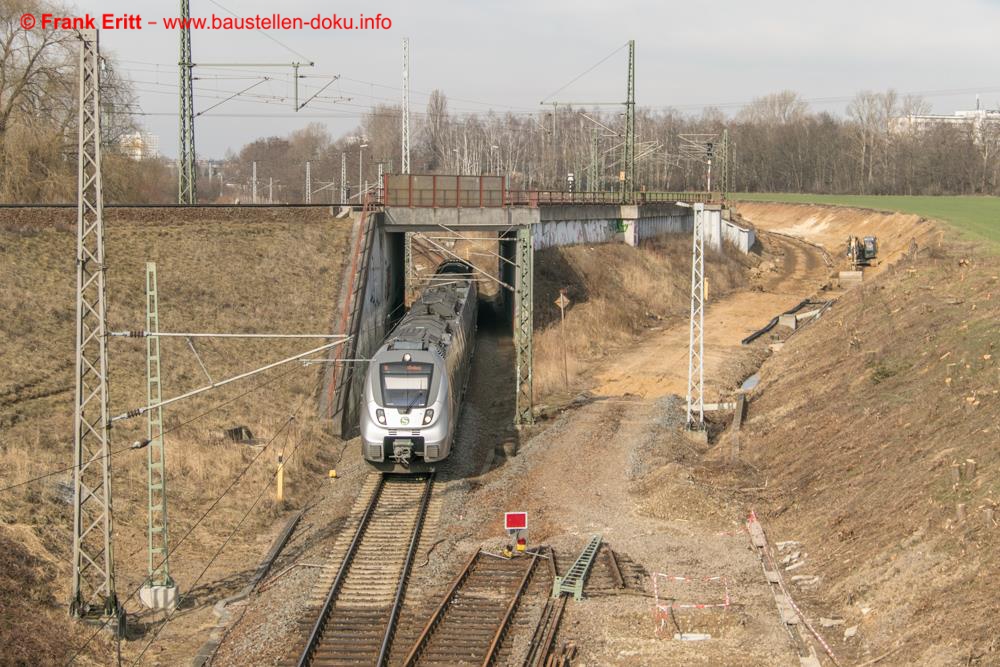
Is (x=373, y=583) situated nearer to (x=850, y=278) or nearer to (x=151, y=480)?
(x=151, y=480)

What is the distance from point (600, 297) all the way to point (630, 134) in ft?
42.5

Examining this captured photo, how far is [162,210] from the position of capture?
35844mm

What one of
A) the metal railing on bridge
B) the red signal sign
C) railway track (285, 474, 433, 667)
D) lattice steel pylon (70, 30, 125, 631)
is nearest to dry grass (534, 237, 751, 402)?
the metal railing on bridge

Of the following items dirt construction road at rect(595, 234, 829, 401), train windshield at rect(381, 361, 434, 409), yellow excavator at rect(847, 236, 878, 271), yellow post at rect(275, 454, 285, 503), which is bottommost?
yellow post at rect(275, 454, 285, 503)

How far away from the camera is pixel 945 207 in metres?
86.3

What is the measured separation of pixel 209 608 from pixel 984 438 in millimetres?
14084

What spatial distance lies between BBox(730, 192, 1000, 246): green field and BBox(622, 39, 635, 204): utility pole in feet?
59.8

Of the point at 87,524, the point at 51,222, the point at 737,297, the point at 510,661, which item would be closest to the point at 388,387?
the point at 87,524

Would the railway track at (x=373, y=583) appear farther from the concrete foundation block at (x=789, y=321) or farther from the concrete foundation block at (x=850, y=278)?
the concrete foundation block at (x=850, y=278)

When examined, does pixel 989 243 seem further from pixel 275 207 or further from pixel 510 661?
pixel 510 661

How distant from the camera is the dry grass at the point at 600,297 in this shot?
127 feet

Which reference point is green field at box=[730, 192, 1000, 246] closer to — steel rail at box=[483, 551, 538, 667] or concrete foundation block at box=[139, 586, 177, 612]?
steel rail at box=[483, 551, 538, 667]

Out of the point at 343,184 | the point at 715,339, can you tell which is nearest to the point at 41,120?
the point at 343,184

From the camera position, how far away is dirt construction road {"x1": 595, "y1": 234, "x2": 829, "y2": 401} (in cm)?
3491
